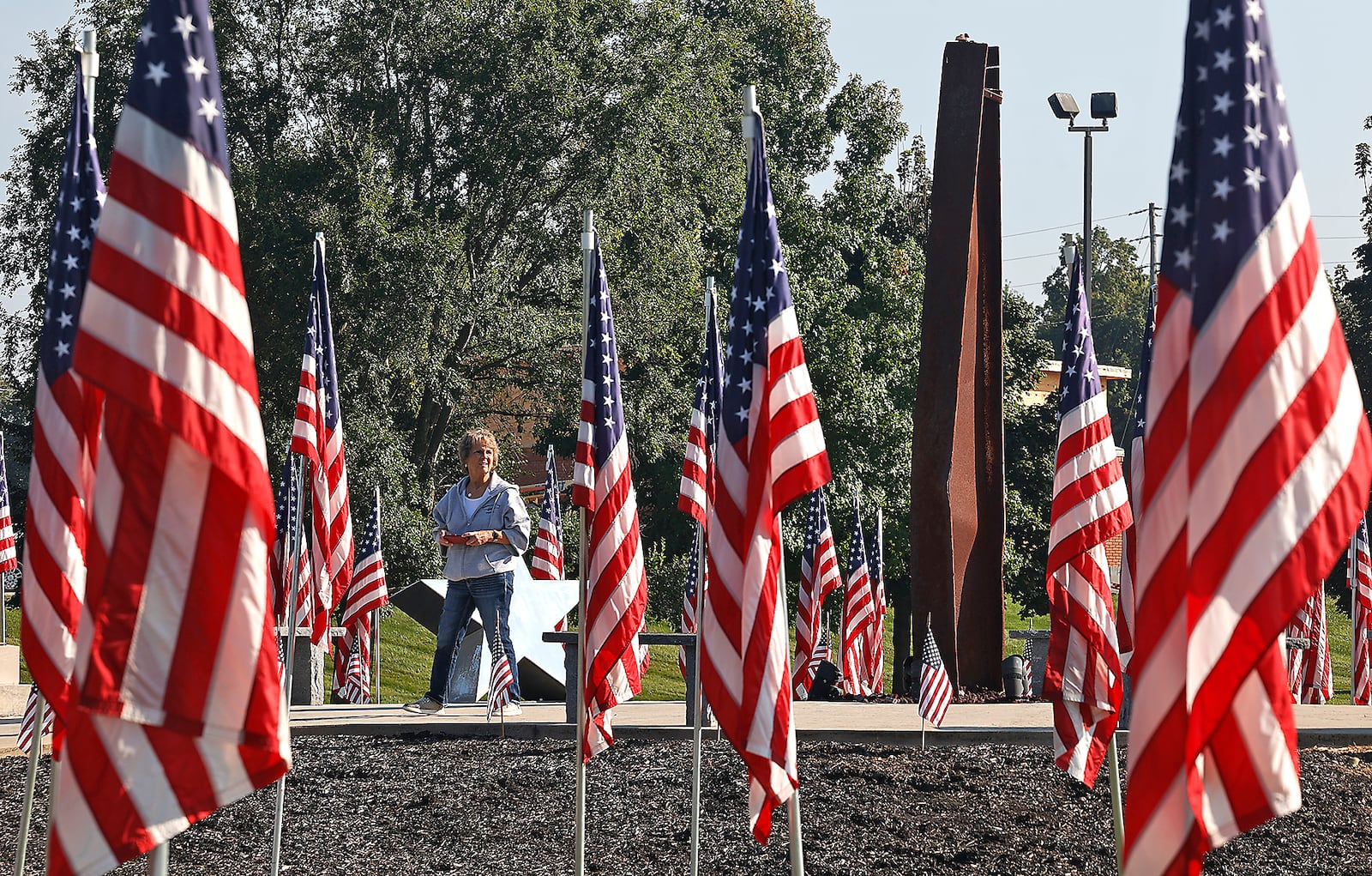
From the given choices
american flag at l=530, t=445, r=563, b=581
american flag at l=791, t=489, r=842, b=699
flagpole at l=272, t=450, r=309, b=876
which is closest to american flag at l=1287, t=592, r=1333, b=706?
american flag at l=791, t=489, r=842, b=699

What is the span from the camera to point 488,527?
9703 mm

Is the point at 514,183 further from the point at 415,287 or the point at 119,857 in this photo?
the point at 119,857

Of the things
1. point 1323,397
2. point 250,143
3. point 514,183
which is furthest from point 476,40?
point 1323,397

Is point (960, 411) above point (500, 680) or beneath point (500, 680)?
above

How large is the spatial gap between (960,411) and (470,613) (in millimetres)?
5556

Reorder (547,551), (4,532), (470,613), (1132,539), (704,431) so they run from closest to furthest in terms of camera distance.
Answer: (1132,539) < (704,431) < (470,613) < (4,532) < (547,551)

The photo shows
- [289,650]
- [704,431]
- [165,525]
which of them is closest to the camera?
[165,525]

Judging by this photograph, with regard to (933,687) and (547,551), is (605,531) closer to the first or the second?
(933,687)

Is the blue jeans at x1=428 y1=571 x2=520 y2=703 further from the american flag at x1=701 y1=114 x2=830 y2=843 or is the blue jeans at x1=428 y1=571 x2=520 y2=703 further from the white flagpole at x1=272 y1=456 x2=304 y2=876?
the american flag at x1=701 y1=114 x2=830 y2=843

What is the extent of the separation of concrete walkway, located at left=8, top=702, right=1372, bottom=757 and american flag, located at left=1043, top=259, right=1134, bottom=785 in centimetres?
214

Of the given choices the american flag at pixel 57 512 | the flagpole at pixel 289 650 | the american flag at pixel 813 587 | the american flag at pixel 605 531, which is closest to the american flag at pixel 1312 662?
the american flag at pixel 813 587

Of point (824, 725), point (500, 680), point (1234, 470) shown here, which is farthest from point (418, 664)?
point (1234, 470)

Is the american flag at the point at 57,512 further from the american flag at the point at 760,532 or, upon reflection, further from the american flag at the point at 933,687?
the american flag at the point at 933,687

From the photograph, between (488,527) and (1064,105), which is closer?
(488,527)
